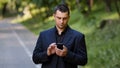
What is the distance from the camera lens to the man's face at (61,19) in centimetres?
505

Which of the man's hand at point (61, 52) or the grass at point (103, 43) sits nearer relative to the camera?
Result: the man's hand at point (61, 52)

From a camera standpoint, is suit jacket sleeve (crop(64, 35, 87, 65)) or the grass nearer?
suit jacket sleeve (crop(64, 35, 87, 65))

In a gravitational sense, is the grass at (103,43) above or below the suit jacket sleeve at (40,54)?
below

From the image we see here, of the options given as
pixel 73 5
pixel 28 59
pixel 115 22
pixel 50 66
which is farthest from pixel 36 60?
pixel 73 5

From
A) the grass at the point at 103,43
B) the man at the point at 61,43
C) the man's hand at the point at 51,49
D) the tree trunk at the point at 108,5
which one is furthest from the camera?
the tree trunk at the point at 108,5

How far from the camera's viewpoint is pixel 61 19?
505cm

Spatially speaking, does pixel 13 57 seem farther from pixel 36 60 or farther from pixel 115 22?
pixel 36 60

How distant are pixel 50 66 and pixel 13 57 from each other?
44.9ft

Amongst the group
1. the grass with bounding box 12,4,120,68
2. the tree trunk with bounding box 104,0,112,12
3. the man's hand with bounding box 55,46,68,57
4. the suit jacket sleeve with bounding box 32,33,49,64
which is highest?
the man's hand with bounding box 55,46,68,57

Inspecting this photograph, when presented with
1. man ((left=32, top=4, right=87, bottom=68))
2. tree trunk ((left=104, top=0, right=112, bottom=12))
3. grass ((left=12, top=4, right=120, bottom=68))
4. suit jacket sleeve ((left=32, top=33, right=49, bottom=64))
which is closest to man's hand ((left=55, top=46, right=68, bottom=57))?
man ((left=32, top=4, right=87, bottom=68))

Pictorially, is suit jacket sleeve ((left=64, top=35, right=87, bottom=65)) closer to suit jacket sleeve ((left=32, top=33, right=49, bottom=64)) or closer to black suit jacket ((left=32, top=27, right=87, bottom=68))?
black suit jacket ((left=32, top=27, right=87, bottom=68))

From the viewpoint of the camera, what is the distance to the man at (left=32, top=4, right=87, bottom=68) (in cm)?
508

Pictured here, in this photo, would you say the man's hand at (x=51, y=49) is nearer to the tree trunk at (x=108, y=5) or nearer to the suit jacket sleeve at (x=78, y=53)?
the suit jacket sleeve at (x=78, y=53)

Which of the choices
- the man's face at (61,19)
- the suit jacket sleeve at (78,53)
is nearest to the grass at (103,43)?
the suit jacket sleeve at (78,53)
